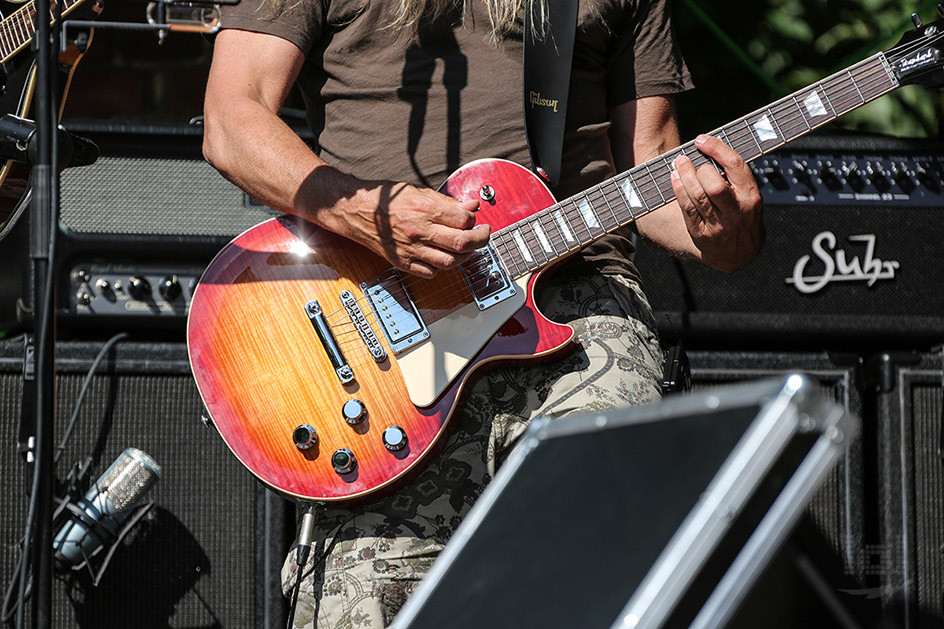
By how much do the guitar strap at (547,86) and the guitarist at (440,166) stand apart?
3 cm

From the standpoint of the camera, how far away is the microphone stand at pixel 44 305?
1.13 metres

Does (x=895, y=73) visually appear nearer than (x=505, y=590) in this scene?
No

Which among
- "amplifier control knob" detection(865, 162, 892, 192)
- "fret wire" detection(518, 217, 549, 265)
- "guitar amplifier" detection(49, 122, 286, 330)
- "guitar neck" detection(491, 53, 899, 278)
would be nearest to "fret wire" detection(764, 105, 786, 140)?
"guitar neck" detection(491, 53, 899, 278)

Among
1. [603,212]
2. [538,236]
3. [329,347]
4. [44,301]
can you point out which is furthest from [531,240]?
[44,301]

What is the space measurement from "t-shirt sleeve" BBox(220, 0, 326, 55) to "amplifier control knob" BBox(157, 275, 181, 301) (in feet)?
2.08

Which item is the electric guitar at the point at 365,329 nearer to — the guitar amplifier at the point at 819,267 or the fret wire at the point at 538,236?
the fret wire at the point at 538,236

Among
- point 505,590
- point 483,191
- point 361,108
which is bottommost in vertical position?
point 505,590

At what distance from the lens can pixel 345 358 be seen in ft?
4.76

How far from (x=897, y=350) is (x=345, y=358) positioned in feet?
4.44

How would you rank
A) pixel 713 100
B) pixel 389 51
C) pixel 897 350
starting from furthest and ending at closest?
pixel 713 100 → pixel 897 350 → pixel 389 51

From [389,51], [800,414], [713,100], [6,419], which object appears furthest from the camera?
[713,100]

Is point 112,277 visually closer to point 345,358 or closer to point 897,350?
point 345,358

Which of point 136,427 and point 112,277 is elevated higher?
point 112,277

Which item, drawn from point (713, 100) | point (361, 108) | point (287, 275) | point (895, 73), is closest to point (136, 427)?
point (287, 275)
